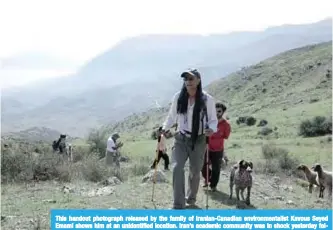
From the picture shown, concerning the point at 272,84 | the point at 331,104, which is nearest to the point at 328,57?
the point at 272,84

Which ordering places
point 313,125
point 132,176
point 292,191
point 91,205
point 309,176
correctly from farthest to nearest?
point 313,125 < point 309,176 < point 132,176 < point 292,191 < point 91,205

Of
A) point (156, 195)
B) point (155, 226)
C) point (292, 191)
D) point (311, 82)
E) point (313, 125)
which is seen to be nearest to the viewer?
point (155, 226)

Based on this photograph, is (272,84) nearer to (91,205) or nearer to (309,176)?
(309,176)

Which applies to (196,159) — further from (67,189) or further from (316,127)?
(316,127)

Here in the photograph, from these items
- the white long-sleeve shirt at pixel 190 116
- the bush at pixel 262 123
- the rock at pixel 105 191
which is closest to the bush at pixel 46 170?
the rock at pixel 105 191

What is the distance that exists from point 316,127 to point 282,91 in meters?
36.6

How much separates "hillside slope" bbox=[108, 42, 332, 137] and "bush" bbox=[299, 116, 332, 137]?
120cm

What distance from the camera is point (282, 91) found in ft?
237

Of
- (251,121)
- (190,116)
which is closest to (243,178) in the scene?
(190,116)

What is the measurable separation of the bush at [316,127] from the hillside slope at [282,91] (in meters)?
1.20

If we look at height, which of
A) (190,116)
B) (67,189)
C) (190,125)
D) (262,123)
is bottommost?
(67,189)

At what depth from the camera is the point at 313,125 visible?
36469 mm

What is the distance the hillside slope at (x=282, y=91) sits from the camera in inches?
1960

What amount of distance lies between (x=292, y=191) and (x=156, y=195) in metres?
3.93
